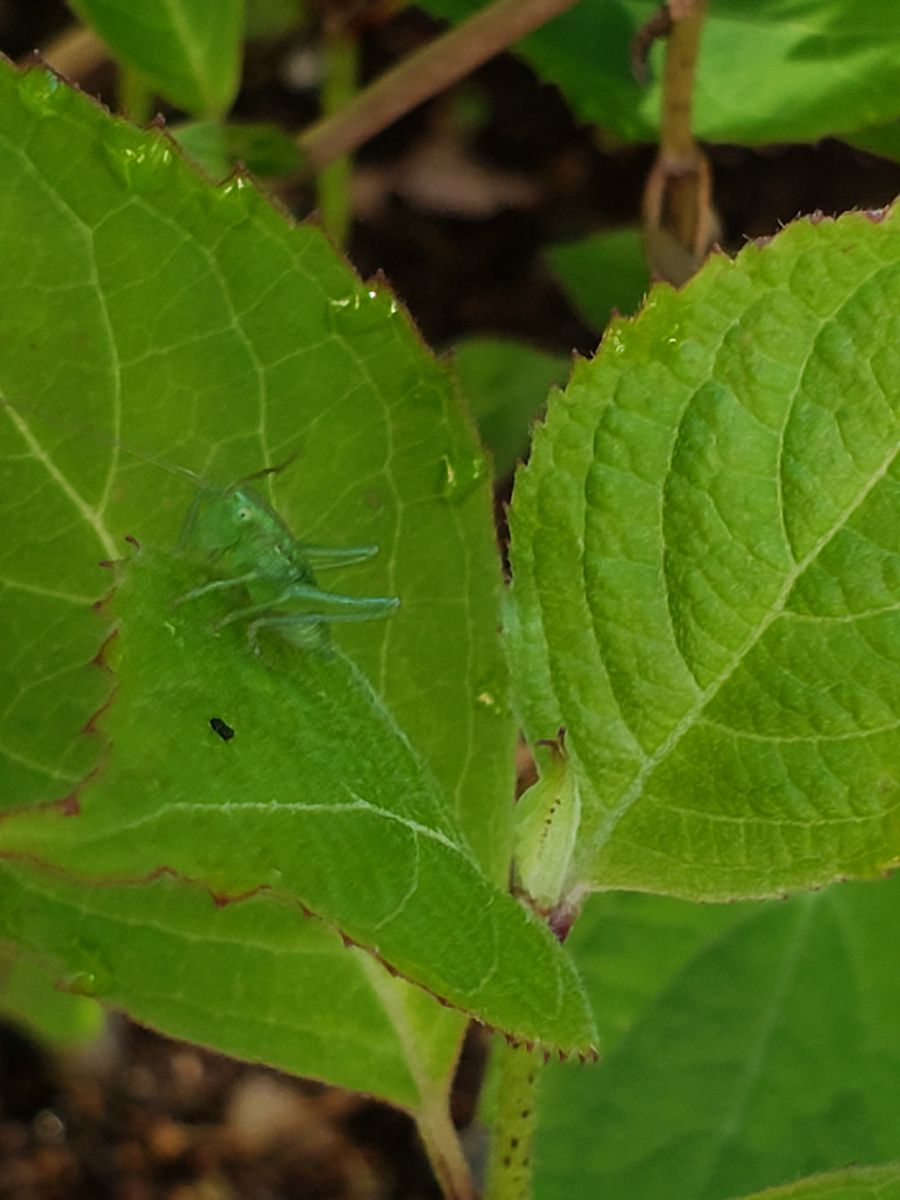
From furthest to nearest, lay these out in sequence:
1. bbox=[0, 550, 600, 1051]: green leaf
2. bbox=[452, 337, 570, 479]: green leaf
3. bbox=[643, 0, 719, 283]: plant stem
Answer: bbox=[452, 337, 570, 479]: green leaf
bbox=[643, 0, 719, 283]: plant stem
bbox=[0, 550, 600, 1051]: green leaf

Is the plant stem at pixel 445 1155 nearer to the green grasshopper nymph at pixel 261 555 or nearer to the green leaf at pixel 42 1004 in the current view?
the green grasshopper nymph at pixel 261 555

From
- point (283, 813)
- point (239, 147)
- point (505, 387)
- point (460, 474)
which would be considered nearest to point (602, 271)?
point (505, 387)

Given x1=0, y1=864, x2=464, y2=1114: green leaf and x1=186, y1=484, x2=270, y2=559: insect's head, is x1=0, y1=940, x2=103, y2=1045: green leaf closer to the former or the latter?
x1=0, y1=864, x2=464, y2=1114: green leaf

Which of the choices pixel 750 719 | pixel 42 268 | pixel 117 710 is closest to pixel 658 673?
pixel 750 719

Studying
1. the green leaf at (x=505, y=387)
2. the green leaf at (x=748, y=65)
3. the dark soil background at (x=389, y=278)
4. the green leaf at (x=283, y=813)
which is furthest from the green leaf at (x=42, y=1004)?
the green leaf at (x=748, y=65)

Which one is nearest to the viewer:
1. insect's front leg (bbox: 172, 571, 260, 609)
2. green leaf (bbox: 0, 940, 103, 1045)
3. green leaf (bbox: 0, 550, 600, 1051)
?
green leaf (bbox: 0, 550, 600, 1051)

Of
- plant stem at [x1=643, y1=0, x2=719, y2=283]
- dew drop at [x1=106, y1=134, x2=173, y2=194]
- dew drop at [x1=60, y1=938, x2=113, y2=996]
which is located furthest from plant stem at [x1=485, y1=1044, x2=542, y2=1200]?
plant stem at [x1=643, y1=0, x2=719, y2=283]

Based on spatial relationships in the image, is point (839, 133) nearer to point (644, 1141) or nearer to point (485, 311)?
point (644, 1141)
